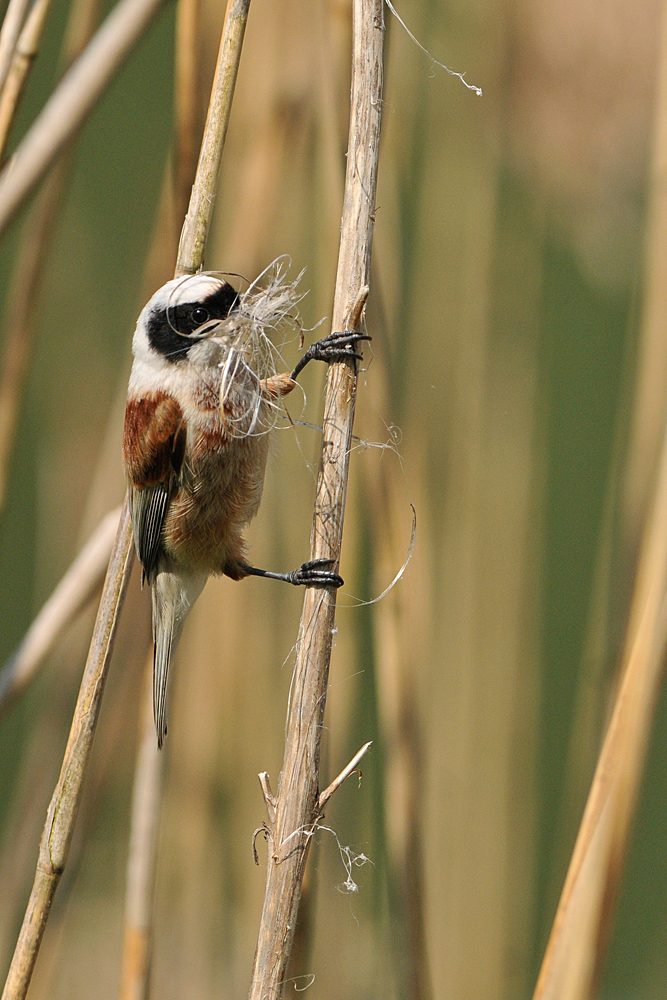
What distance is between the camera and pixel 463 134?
1.52 meters

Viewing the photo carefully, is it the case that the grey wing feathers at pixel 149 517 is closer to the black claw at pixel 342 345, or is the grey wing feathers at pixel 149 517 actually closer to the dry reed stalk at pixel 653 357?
the black claw at pixel 342 345

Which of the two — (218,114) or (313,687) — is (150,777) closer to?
(313,687)

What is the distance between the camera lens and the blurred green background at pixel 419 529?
1.10 metres

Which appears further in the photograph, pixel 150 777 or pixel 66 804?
pixel 150 777

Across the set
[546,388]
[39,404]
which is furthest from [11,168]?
[39,404]

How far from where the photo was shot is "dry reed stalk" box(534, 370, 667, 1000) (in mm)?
820

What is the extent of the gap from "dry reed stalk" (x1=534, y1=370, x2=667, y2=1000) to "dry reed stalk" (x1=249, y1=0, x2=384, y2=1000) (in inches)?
11.3

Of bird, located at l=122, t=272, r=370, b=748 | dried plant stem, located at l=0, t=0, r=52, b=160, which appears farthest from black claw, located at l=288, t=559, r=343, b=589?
dried plant stem, located at l=0, t=0, r=52, b=160

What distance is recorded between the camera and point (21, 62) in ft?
2.98

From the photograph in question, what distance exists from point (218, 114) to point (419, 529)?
2.43 ft

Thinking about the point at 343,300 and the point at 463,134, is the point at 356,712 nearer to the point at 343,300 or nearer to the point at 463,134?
the point at 343,300

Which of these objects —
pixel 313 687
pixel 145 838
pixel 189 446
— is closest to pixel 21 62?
pixel 189 446

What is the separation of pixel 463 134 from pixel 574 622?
52.0 inches

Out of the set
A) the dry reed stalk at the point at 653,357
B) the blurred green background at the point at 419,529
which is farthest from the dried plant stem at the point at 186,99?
the dry reed stalk at the point at 653,357
